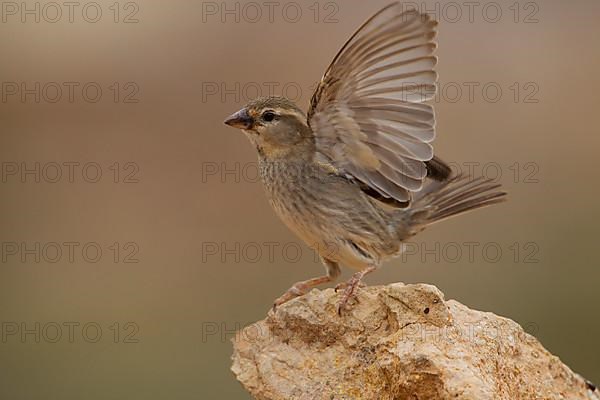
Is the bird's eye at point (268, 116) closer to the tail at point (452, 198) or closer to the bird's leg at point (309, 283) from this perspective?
the bird's leg at point (309, 283)

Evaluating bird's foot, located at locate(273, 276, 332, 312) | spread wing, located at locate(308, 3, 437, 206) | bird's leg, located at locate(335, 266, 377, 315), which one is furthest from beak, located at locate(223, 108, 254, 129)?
bird's leg, located at locate(335, 266, 377, 315)

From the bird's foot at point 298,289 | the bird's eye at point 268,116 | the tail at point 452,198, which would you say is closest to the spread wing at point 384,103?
the bird's eye at point 268,116

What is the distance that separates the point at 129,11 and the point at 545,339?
4058 mm

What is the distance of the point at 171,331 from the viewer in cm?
658

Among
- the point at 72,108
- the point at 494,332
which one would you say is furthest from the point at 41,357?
the point at 494,332

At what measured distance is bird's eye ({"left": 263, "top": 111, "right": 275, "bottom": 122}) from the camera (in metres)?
3.62

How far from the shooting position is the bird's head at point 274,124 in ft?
11.8

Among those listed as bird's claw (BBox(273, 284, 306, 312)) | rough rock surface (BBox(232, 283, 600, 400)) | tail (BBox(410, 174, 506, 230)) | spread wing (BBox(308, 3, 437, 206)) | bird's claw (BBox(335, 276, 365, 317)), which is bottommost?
rough rock surface (BBox(232, 283, 600, 400))

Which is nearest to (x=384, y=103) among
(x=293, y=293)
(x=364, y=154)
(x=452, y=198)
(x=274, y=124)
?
(x=364, y=154)

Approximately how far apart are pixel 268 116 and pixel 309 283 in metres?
0.66

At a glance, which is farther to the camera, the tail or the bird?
the tail

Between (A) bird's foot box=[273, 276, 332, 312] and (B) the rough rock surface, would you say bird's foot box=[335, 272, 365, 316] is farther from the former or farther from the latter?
(A) bird's foot box=[273, 276, 332, 312]

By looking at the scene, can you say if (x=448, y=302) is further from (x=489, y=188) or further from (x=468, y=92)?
(x=468, y=92)

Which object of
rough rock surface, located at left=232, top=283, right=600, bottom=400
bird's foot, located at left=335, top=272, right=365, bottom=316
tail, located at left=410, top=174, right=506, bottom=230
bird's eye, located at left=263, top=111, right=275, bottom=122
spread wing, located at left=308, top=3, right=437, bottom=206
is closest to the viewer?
rough rock surface, located at left=232, top=283, right=600, bottom=400
